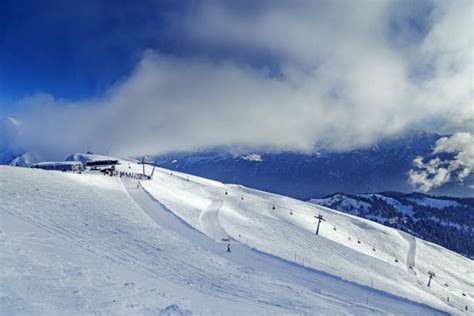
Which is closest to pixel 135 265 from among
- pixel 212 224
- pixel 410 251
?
pixel 212 224

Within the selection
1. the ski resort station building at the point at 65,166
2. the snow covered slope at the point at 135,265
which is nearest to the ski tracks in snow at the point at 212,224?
the snow covered slope at the point at 135,265

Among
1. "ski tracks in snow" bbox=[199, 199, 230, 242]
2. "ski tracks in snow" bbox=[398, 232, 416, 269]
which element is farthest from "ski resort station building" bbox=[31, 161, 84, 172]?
"ski tracks in snow" bbox=[398, 232, 416, 269]

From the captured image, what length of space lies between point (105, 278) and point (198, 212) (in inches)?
1406

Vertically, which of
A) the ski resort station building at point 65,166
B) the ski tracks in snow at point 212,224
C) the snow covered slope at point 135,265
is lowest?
the snow covered slope at point 135,265

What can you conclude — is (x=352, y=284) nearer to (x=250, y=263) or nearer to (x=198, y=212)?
(x=250, y=263)

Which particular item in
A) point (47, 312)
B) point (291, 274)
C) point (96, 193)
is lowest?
point (47, 312)

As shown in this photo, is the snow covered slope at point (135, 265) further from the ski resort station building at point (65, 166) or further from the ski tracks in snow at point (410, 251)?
the ski tracks in snow at point (410, 251)

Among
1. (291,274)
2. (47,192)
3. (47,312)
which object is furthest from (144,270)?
(47,192)

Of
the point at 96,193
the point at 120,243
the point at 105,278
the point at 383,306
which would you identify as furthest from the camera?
the point at 96,193

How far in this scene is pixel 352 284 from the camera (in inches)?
1264

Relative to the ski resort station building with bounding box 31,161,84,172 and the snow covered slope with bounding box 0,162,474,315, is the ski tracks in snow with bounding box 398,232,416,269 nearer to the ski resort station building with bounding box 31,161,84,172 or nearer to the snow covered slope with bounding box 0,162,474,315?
the snow covered slope with bounding box 0,162,474,315

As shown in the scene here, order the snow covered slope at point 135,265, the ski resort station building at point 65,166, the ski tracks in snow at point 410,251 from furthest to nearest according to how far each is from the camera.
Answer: the ski tracks in snow at point 410,251 < the ski resort station building at point 65,166 < the snow covered slope at point 135,265

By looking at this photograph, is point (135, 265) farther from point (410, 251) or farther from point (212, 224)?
point (410, 251)

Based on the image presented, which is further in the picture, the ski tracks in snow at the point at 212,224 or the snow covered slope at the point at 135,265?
the ski tracks in snow at the point at 212,224
